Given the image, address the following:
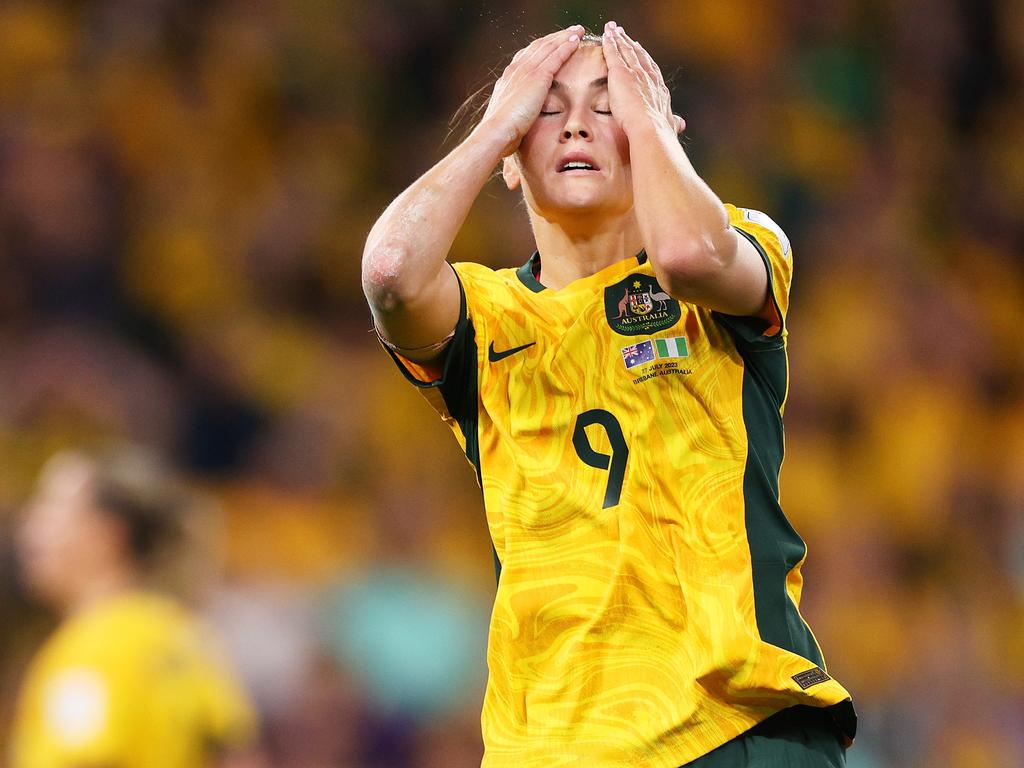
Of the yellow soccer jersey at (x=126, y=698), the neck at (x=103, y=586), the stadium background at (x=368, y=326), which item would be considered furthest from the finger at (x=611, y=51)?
the stadium background at (x=368, y=326)

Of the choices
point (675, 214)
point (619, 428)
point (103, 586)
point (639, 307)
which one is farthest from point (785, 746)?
point (103, 586)

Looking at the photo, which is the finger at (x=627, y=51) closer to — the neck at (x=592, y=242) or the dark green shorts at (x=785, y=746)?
the neck at (x=592, y=242)

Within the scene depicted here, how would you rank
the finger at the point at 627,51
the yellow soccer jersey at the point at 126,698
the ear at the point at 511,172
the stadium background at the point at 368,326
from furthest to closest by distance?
the stadium background at the point at 368,326 → the yellow soccer jersey at the point at 126,698 → the ear at the point at 511,172 → the finger at the point at 627,51

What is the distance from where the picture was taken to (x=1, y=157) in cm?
716

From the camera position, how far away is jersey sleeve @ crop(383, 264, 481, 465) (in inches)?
Answer: 108

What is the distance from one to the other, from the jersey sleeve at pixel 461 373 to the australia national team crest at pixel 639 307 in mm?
259

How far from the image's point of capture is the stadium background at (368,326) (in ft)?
21.9

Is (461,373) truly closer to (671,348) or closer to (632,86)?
(671,348)

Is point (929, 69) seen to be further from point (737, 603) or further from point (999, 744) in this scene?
point (737, 603)

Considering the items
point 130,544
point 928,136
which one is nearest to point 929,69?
point 928,136

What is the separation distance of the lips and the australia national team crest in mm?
220

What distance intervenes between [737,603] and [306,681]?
4221mm

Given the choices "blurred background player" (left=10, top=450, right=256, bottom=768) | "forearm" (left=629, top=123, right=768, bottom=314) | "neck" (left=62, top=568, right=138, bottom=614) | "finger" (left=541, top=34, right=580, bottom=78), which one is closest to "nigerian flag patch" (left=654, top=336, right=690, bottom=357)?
"forearm" (left=629, top=123, right=768, bottom=314)

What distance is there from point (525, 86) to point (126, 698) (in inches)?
100
